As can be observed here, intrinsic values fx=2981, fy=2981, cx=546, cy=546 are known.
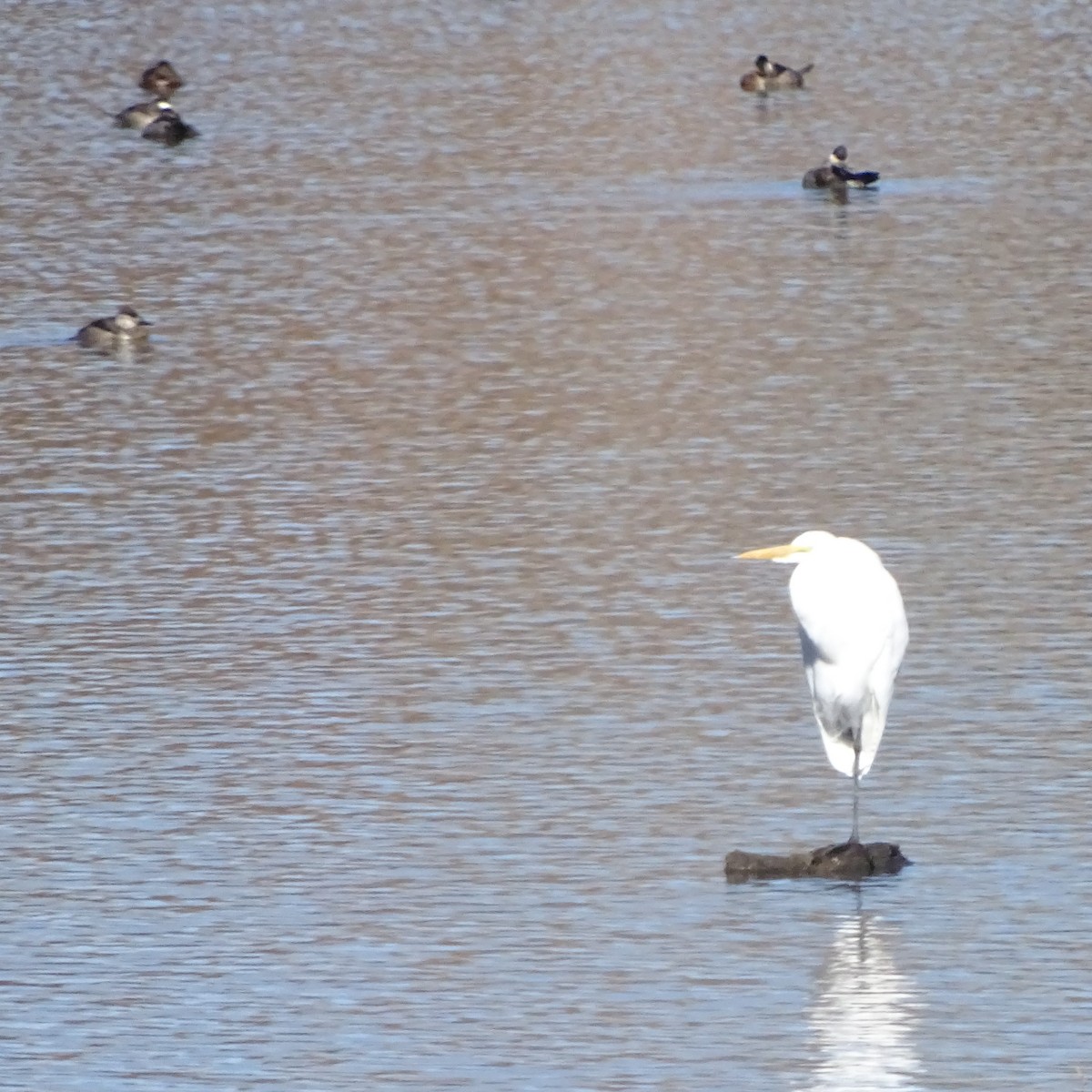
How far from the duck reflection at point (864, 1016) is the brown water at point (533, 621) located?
0.07ft

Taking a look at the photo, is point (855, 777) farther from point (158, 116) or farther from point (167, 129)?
point (158, 116)

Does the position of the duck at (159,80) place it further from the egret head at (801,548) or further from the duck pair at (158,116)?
the egret head at (801,548)

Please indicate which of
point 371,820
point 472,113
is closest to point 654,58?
point 472,113

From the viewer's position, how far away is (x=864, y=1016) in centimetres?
877

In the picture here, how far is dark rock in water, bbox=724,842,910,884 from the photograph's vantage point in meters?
9.90

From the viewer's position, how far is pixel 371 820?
10.8 metres

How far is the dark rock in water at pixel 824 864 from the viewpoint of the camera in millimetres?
9898

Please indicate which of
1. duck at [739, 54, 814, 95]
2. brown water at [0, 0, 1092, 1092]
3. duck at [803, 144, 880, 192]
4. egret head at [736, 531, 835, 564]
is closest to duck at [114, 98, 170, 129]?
brown water at [0, 0, 1092, 1092]

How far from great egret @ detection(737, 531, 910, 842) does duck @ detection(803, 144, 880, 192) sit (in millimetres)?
17804

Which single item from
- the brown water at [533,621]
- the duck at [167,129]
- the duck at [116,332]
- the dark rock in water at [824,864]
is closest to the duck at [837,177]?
the brown water at [533,621]

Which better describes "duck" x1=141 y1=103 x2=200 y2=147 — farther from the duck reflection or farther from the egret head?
the duck reflection

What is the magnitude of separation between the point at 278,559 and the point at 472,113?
2018 cm

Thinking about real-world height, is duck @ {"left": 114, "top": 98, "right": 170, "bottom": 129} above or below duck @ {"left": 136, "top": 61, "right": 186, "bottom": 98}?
below

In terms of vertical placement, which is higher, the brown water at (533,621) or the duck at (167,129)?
the duck at (167,129)
